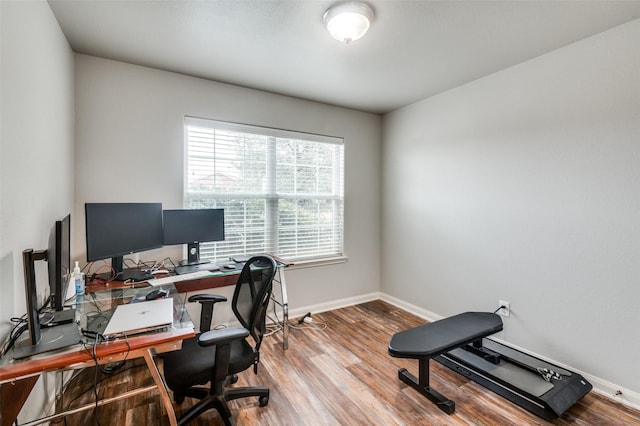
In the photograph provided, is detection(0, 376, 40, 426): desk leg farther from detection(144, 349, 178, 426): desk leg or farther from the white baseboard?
the white baseboard

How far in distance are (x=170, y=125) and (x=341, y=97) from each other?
6.24 feet

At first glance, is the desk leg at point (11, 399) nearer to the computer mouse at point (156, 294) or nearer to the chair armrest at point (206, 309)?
the computer mouse at point (156, 294)

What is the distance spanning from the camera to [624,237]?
209cm

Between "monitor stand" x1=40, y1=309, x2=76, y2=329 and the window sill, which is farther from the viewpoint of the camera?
the window sill

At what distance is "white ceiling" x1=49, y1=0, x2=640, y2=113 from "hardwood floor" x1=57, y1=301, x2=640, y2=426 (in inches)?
104

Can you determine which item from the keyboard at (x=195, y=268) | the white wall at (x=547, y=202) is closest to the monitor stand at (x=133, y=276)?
the keyboard at (x=195, y=268)

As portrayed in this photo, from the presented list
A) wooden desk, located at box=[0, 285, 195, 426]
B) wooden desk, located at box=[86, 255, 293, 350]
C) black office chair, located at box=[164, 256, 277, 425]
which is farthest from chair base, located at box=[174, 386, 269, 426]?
wooden desk, located at box=[86, 255, 293, 350]

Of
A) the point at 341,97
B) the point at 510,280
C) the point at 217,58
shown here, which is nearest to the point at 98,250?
the point at 217,58

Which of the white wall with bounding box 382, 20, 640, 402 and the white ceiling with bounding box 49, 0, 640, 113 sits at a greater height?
the white ceiling with bounding box 49, 0, 640, 113

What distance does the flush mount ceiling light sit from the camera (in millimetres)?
1825

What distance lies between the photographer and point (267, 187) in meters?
3.36

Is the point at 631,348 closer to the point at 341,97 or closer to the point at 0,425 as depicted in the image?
the point at 341,97

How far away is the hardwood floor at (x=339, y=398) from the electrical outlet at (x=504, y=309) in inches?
29.4

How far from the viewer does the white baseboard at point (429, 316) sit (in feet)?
6.77
